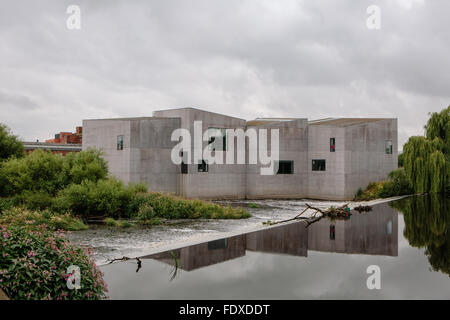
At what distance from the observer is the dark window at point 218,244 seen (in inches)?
436

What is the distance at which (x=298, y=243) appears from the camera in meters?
11.9

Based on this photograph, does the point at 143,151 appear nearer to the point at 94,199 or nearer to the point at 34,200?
the point at 94,199

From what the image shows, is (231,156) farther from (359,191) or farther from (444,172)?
(444,172)

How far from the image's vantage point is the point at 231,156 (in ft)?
91.2

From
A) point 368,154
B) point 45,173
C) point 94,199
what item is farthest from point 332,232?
point 368,154

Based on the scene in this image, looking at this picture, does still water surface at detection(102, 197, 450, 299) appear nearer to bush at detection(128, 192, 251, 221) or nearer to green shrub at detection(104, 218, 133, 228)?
bush at detection(128, 192, 251, 221)

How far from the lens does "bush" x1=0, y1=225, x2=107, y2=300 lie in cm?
467

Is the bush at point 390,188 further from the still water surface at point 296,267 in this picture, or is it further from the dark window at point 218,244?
the dark window at point 218,244

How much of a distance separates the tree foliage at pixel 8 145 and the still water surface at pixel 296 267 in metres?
14.9

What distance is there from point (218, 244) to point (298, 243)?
261 cm

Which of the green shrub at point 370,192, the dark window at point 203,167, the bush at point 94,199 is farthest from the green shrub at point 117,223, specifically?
the green shrub at point 370,192

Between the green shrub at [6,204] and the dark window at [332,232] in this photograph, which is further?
the green shrub at [6,204]
